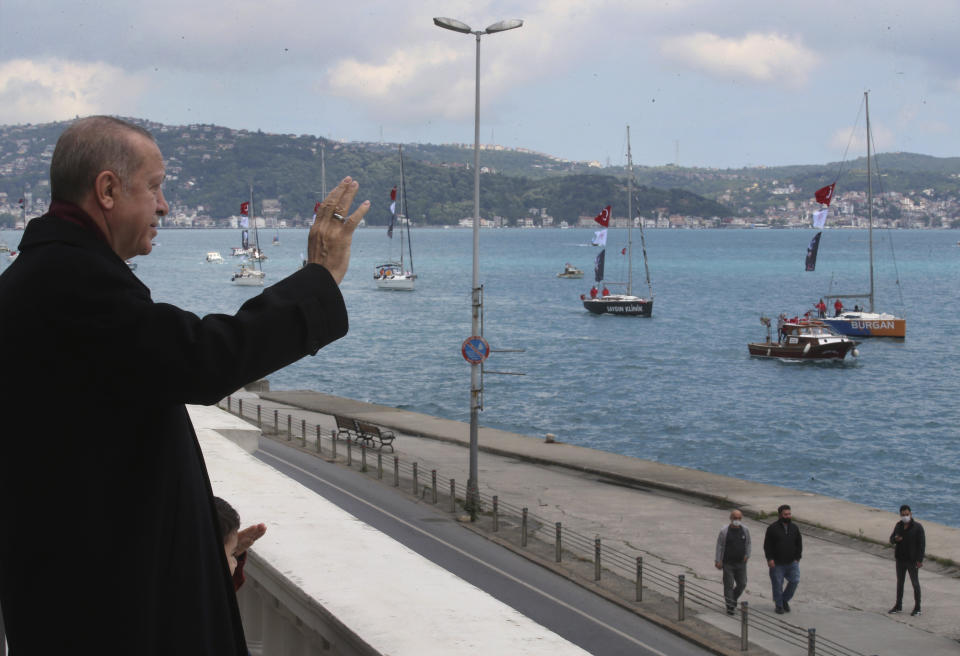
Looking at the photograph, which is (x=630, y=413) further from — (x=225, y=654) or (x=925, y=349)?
(x=225, y=654)

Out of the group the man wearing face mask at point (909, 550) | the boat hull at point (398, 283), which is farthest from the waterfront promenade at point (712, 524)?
the boat hull at point (398, 283)

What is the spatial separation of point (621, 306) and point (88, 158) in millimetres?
92428

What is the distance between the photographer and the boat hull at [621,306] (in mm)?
92438

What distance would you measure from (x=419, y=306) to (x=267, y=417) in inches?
2741

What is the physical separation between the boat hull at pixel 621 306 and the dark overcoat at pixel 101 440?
3607 inches

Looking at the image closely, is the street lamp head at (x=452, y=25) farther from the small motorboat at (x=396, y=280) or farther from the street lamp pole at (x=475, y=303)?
the small motorboat at (x=396, y=280)

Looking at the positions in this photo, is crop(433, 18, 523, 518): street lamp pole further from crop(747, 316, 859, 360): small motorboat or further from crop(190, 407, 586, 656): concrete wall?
crop(747, 316, 859, 360): small motorboat

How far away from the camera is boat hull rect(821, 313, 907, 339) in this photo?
3039 inches

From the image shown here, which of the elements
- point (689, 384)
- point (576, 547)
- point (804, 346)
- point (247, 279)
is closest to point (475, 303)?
point (576, 547)

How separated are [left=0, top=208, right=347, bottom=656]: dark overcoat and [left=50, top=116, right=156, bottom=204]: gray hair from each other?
0.09 m

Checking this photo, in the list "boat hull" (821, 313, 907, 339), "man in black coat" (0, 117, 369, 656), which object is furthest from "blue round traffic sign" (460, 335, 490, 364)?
"boat hull" (821, 313, 907, 339)

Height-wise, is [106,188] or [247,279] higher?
[106,188]

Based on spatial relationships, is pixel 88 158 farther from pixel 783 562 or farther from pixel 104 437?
pixel 783 562

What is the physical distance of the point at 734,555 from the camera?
16516 millimetres
